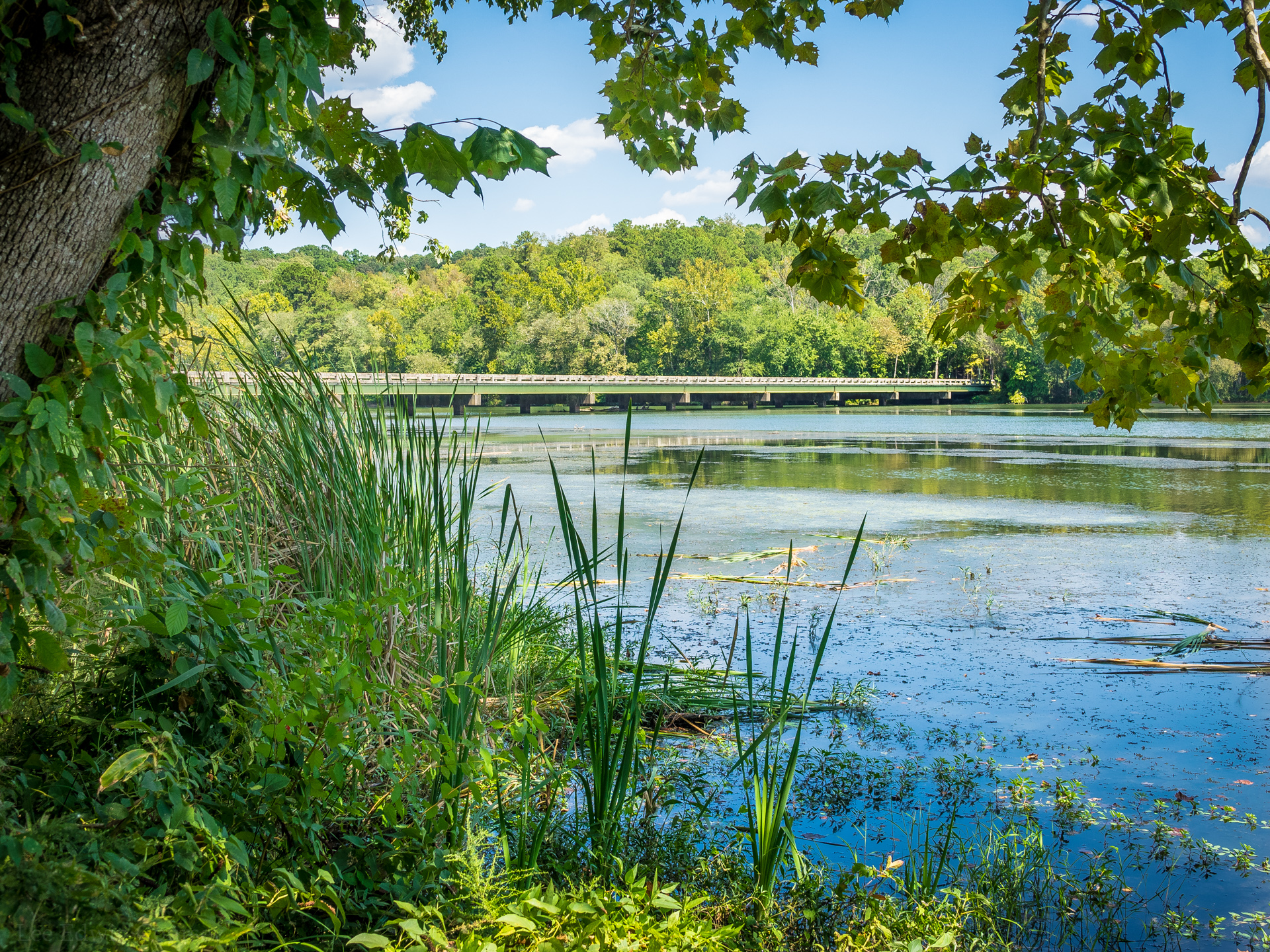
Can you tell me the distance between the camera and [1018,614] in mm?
5895

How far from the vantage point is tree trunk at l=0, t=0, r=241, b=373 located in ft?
4.86

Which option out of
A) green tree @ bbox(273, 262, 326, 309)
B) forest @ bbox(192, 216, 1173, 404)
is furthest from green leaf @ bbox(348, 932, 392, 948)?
green tree @ bbox(273, 262, 326, 309)

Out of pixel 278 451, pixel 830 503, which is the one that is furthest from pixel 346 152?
pixel 830 503

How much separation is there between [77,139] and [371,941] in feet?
4.63

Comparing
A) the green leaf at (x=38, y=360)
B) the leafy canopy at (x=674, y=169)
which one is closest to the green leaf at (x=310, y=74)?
the leafy canopy at (x=674, y=169)

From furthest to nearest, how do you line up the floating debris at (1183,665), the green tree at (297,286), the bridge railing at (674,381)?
1. the green tree at (297,286)
2. the bridge railing at (674,381)
3. the floating debris at (1183,665)

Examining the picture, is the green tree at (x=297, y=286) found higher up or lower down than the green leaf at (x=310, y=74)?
higher up

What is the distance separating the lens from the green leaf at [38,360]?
4.92 feet

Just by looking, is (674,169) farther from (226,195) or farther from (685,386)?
(685,386)

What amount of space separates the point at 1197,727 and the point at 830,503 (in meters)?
7.23

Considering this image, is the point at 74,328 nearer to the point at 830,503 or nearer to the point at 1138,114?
the point at 1138,114

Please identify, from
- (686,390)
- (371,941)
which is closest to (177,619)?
(371,941)

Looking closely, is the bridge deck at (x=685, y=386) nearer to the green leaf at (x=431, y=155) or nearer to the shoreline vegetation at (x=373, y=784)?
the shoreline vegetation at (x=373, y=784)

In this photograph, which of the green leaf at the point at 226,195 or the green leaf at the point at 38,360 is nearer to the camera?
the green leaf at the point at 38,360
